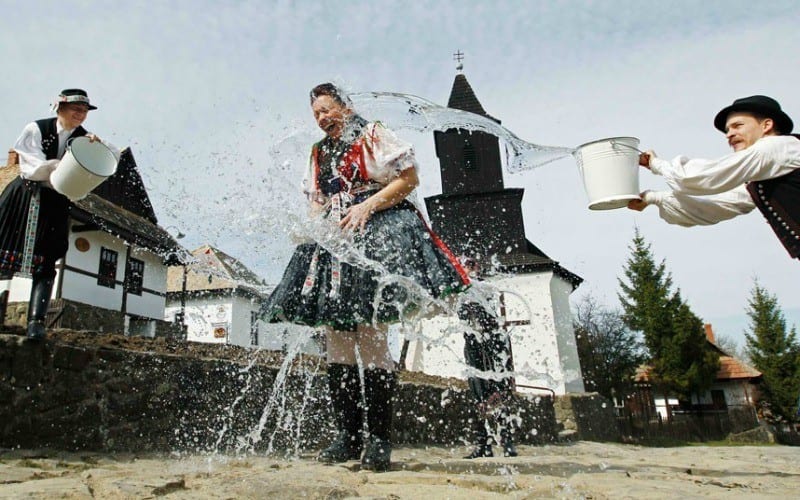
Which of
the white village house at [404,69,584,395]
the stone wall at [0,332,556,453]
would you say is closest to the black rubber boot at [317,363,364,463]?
the stone wall at [0,332,556,453]

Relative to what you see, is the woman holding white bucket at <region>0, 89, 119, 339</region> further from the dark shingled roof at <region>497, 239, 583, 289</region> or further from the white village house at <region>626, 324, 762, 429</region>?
the white village house at <region>626, 324, 762, 429</region>

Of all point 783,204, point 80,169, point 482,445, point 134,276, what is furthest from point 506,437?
point 134,276

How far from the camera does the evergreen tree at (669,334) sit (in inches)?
983

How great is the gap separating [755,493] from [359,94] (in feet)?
8.19

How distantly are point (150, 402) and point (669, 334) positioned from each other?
25772 millimetres

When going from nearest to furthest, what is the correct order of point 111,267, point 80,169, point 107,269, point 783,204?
Answer: point 783,204 → point 80,169 → point 107,269 → point 111,267

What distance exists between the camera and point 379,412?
2.61 metres

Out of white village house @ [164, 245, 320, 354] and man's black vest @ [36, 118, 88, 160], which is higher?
white village house @ [164, 245, 320, 354]

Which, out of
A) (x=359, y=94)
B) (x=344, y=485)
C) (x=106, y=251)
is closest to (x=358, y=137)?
(x=359, y=94)

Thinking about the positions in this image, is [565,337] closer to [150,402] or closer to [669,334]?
[669,334]

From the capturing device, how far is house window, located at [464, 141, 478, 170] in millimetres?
24938

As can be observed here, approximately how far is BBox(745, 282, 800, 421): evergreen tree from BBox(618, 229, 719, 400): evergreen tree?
536cm

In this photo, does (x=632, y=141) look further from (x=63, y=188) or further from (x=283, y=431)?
(x=283, y=431)

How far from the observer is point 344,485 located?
1947mm
